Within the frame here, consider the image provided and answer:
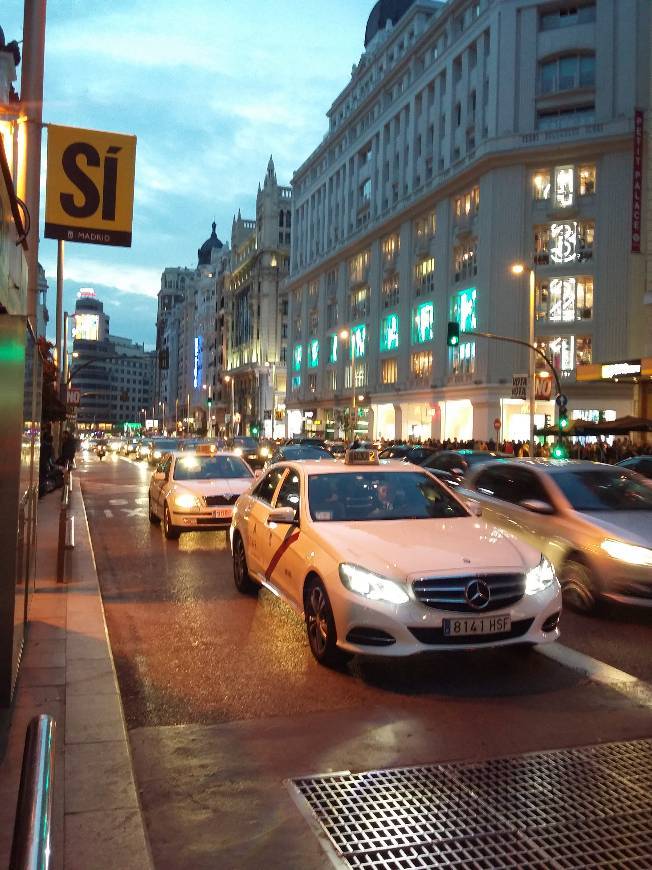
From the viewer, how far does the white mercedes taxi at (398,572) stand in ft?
19.4

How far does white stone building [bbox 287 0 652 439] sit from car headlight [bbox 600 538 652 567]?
28138 millimetres

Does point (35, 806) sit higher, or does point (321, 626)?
point (35, 806)

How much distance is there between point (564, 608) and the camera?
873cm

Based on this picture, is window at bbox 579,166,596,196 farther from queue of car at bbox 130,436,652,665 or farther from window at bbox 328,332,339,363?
queue of car at bbox 130,436,652,665

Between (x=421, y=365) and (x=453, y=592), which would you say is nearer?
(x=453, y=592)

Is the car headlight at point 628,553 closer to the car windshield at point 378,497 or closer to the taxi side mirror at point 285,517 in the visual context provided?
the car windshield at point 378,497

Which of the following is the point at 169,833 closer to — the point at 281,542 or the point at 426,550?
the point at 426,550

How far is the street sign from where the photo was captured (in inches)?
382

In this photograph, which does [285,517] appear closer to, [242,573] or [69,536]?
[242,573]

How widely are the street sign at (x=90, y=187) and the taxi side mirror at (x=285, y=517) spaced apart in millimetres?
4256

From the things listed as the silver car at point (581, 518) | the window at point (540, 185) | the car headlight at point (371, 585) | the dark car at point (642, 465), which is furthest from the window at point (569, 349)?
the car headlight at point (371, 585)

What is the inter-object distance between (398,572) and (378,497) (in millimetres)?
1873

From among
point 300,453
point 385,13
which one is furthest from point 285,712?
point 385,13

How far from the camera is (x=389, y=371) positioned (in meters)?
62.0
